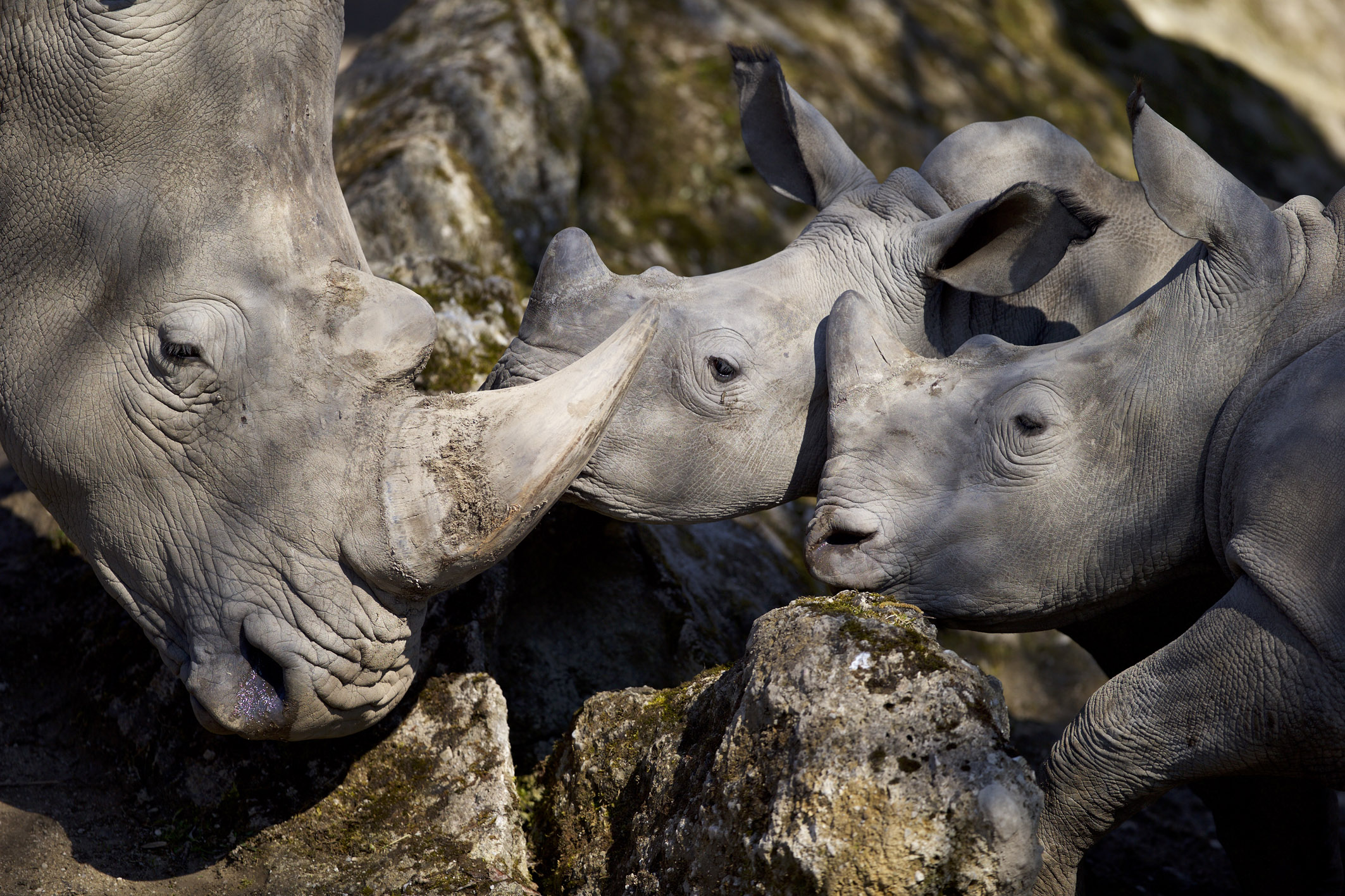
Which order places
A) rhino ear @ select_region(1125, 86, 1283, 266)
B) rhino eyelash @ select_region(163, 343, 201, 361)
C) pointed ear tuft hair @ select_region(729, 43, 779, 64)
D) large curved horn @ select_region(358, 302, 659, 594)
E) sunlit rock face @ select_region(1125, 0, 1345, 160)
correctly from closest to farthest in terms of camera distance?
large curved horn @ select_region(358, 302, 659, 594), rhino eyelash @ select_region(163, 343, 201, 361), rhino ear @ select_region(1125, 86, 1283, 266), pointed ear tuft hair @ select_region(729, 43, 779, 64), sunlit rock face @ select_region(1125, 0, 1345, 160)

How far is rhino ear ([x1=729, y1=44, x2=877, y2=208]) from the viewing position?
15.5ft

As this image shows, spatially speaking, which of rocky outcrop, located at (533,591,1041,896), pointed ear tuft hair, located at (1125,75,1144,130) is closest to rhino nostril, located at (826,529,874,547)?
rocky outcrop, located at (533,591,1041,896)

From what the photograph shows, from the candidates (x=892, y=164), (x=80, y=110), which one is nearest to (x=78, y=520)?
(x=80, y=110)

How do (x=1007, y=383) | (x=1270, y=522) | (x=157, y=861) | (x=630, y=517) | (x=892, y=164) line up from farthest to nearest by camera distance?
(x=892, y=164), (x=630, y=517), (x=1007, y=383), (x=157, y=861), (x=1270, y=522)

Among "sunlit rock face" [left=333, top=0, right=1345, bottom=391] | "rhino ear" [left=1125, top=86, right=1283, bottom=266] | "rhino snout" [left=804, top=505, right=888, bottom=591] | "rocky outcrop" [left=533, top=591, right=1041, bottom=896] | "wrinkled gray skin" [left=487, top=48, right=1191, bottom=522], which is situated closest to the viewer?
"rocky outcrop" [left=533, top=591, right=1041, bottom=896]

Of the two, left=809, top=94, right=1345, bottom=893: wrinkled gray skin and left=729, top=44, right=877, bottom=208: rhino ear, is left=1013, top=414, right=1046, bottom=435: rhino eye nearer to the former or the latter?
left=809, top=94, right=1345, bottom=893: wrinkled gray skin

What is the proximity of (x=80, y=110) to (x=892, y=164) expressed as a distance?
5.71m

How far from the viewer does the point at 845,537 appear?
366cm

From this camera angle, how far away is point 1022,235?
4133 mm

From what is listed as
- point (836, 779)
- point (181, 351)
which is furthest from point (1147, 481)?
point (181, 351)

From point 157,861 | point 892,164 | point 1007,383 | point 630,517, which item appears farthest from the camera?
point 892,164

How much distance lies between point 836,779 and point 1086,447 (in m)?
1.55

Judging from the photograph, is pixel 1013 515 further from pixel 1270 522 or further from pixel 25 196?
pixel 25 196

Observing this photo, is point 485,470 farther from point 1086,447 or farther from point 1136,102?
point 1136,102
